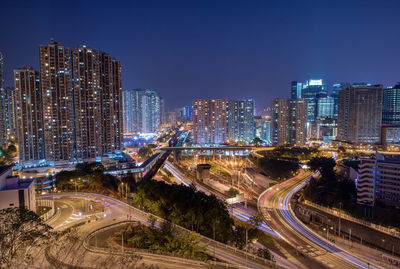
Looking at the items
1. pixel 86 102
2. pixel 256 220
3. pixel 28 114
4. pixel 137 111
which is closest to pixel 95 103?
pixel 86 102

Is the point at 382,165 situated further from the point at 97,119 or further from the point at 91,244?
the point at 97,119

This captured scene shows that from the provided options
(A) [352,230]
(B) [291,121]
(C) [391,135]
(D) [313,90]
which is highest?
(D) [313,90]

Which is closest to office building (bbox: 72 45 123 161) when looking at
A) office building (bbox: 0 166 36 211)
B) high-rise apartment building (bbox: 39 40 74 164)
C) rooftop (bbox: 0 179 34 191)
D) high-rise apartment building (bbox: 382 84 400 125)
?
high-rise apartment building (bbox: 39 40 74 164)

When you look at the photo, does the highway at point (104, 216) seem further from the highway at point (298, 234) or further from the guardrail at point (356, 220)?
the guardrail at point (356, 220)

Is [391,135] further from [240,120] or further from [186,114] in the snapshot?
[186,114]

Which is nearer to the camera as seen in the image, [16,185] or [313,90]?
[16,185]

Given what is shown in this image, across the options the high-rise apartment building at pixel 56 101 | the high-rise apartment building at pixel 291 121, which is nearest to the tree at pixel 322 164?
the high-rise apartment building at pixel 291 121

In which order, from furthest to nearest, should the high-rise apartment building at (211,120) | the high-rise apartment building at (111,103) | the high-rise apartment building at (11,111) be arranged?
the high-rise apartment building at (211,120)
the high-rise apartment building at (11,111)
the high-rise apartment building at (111,103)
